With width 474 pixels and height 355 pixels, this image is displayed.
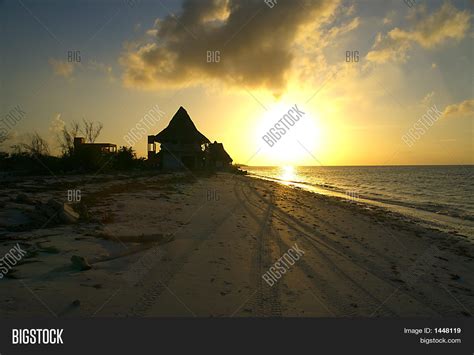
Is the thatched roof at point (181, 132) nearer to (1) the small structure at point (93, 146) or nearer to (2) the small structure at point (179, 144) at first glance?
(2) the small structure at point (179, 144)

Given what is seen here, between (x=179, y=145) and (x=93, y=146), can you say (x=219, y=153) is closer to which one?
(x=179, y=145)

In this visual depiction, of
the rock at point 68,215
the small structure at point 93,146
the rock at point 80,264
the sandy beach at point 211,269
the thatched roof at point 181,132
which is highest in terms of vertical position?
the thatched roof at point 181,132

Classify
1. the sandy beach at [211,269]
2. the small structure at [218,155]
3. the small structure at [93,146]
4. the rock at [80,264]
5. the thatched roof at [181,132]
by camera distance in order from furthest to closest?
the small structure at [218,155] → the thatched roof at [181,132] → the small structure at [93,146] → the rock at [80,264] → the sandy beach at [211,269]

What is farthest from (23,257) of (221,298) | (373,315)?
(373,315)

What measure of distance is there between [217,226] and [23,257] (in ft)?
14.6

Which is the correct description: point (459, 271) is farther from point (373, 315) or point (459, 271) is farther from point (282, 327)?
point (282, 327)

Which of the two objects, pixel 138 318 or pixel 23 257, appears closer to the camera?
pixel 138 318

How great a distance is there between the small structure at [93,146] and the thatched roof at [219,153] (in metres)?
22.1

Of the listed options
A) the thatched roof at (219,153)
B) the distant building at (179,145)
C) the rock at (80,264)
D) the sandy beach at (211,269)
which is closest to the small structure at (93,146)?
the distant building at (179,145)

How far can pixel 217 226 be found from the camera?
777 cm

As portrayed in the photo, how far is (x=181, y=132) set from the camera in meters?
34.7

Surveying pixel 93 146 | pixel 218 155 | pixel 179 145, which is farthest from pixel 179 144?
pixel 218 155

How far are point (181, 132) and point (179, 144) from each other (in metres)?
1.52

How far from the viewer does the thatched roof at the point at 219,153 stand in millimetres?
54484
